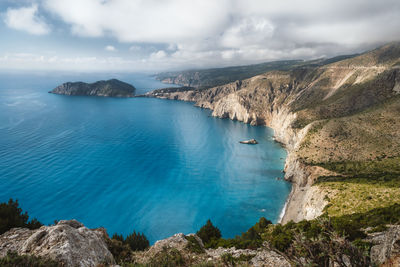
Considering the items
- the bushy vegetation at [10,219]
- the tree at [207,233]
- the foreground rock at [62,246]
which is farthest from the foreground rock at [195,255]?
the bushy vegetation at [10,219]

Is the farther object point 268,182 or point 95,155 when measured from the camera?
point 95,155

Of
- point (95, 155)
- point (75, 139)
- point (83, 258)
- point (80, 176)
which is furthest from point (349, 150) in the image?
point (75, 139)

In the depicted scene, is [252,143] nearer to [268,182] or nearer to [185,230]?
[268,182]

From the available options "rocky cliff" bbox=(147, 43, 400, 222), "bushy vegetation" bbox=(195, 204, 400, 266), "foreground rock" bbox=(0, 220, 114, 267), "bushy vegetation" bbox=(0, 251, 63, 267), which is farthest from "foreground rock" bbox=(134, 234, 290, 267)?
"rocky cliff" bbox=(147, 43, 400, 222)

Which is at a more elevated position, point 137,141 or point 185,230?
point 137,141

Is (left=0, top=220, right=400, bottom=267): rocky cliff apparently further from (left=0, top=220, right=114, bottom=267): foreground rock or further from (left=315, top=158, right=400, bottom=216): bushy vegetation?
(left=315, top=158, right=400, bottom=216): bushy vegetation

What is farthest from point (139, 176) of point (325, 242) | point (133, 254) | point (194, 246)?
point (325, 242)
